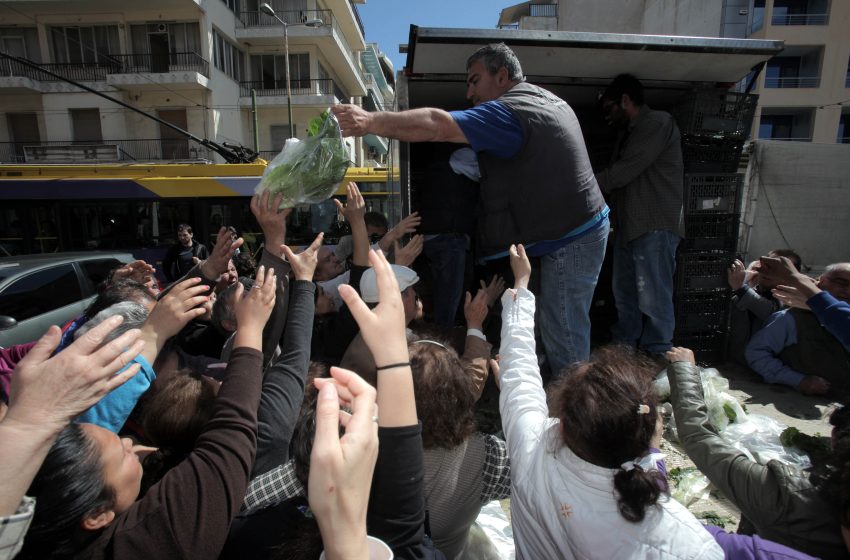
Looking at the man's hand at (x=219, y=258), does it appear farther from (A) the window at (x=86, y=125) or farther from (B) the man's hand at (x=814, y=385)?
(A) the window at (x=86, y=125)

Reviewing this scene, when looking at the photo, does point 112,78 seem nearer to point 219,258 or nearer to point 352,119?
point 219,258

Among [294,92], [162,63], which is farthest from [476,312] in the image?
[162,63]

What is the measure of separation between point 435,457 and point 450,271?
7.90 feet

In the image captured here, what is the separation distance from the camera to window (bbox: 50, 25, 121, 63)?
22875mm

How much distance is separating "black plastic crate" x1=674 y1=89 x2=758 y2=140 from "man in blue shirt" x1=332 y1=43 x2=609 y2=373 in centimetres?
180

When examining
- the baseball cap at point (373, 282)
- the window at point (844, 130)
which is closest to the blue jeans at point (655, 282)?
the baseball cap at point (373, 282)

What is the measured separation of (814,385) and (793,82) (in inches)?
1389

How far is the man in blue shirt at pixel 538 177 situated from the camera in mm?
2189

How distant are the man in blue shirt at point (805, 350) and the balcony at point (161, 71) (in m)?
25.1

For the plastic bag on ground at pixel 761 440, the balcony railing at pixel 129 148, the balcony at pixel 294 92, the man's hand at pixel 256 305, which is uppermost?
the balcony at pixel 294 92

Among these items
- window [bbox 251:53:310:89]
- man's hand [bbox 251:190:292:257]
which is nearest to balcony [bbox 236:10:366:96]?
window [bbox 251:53:310:89]

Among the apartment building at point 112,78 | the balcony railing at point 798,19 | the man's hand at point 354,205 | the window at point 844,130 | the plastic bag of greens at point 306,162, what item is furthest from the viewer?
the window at point 844,130

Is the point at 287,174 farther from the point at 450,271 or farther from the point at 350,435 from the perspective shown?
the point at 450,271

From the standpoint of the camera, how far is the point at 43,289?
5.26m
